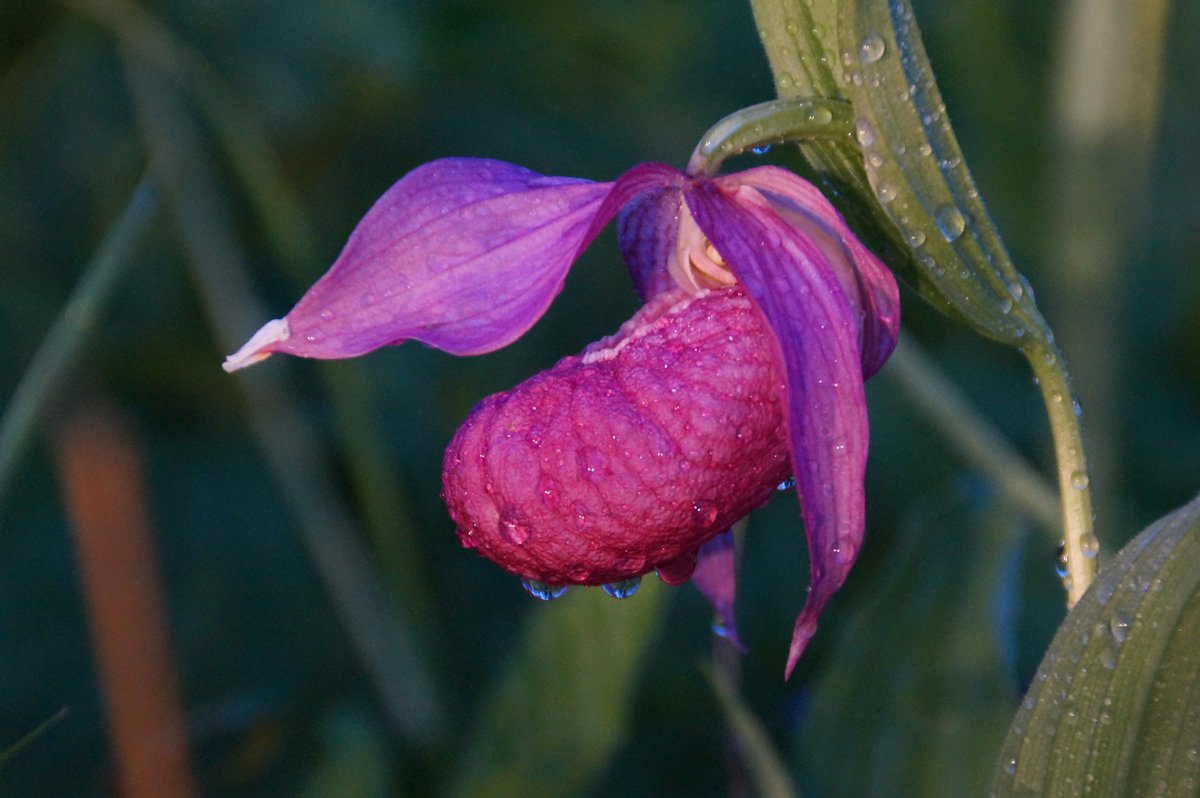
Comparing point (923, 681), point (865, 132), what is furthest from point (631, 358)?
point (923, 681)

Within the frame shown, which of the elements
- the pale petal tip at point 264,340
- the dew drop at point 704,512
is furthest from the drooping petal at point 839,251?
the pale petal tip at point 264,340

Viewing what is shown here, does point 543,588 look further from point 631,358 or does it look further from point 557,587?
point 631,358

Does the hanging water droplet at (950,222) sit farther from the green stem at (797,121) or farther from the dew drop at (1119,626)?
the dew drop at (1119,626)

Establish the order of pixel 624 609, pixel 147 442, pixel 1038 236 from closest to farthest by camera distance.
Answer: pixel 624 609 → pixel 147 442 → pixel 1038 236

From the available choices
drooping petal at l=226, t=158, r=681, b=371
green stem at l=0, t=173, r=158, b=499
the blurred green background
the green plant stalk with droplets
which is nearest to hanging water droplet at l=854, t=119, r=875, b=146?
the green plant stalk with droplets

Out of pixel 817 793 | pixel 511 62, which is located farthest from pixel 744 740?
pixel 511 62

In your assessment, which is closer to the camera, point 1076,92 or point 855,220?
point 855,220

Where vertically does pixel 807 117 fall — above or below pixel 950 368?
above

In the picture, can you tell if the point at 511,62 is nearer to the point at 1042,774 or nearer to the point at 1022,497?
the point at 1022,497
